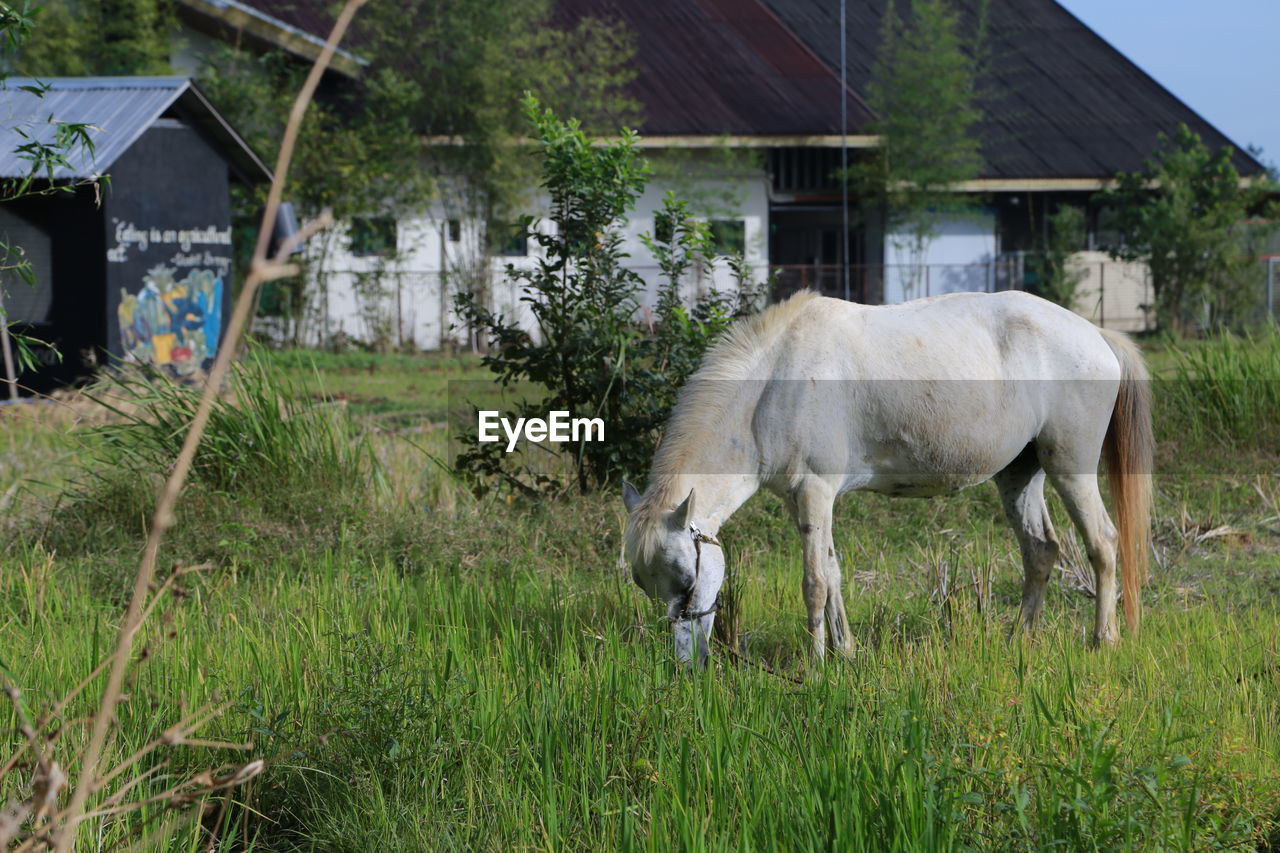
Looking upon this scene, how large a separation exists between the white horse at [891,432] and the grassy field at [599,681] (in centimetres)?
30

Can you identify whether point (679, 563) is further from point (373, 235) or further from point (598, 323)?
point (373, 235)

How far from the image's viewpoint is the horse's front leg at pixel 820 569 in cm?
524

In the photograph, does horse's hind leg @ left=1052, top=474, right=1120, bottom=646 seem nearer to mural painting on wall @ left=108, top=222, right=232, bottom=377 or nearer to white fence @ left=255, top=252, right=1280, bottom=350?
mural painting on wall @ left=108, top=222, right=232, bottom=377

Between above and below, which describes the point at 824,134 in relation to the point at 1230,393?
above

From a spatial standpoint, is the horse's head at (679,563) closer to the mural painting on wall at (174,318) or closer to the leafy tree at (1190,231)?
the mural painting on wall at (174,318)

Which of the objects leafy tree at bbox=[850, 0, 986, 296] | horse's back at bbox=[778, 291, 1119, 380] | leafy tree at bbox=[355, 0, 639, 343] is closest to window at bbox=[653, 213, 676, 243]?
horse's back at bbox=[778, 291, 1119, 380]

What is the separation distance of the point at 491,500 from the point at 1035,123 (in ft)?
76.9

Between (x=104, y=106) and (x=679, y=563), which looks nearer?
(x=679, y=563)

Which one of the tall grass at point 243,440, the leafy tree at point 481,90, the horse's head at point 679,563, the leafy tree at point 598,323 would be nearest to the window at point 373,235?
the leafy tree at point 481,90

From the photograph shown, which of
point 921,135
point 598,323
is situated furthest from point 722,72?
point 598,323

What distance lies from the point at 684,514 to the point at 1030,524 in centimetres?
201

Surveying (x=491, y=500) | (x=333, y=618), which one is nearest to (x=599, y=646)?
(x=333, y=618)

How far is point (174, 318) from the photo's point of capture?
52.2ft

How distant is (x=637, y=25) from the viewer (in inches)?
1121
